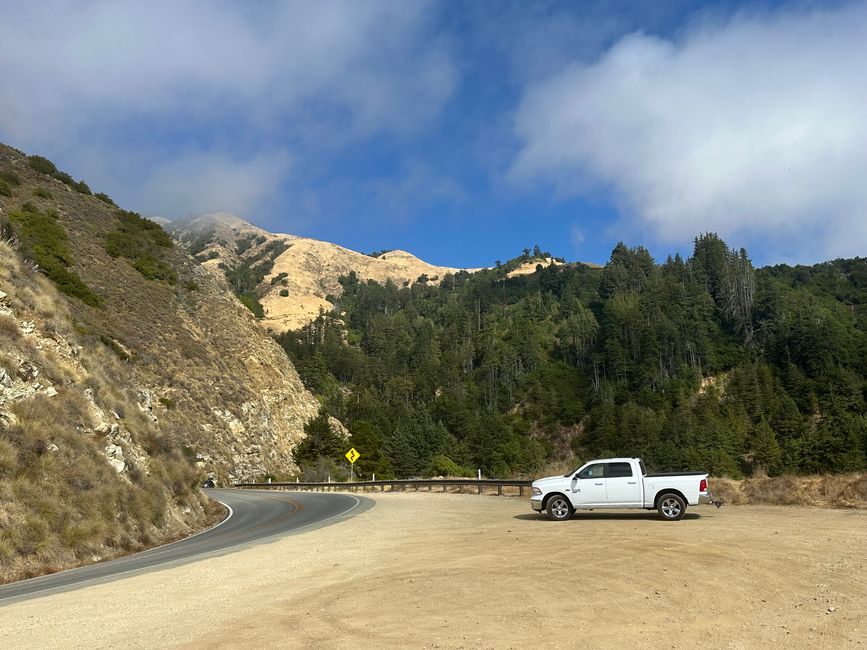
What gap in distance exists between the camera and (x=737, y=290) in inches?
5871

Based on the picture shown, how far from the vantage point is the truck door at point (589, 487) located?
53.6ft

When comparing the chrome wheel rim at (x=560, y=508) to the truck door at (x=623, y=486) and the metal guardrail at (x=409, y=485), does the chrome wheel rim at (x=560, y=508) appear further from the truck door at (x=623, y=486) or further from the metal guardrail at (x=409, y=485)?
the metal guardrail at (x=409, y=485)

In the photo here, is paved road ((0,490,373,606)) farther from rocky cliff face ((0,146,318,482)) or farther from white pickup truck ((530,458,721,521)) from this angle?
rocky cliff face ((0,146,318,482))

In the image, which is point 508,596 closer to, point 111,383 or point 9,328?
point 9,328

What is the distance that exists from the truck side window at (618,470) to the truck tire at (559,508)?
145 cm

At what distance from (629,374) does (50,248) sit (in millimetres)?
122897

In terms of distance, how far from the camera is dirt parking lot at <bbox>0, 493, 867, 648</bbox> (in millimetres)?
6618

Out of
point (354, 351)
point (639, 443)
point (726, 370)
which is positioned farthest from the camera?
point (354, 351)

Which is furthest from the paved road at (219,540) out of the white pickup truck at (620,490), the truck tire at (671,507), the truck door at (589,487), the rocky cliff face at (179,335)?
the rocky cliff face at (179,335)

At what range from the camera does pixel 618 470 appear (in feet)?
53.7

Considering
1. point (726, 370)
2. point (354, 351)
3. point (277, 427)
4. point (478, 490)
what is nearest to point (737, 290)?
point (726, 370)

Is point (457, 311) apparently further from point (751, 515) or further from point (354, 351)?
point (751, 515)

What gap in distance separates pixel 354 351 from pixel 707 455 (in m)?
98.8

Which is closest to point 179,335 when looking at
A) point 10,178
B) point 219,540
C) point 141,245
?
point 141,245
